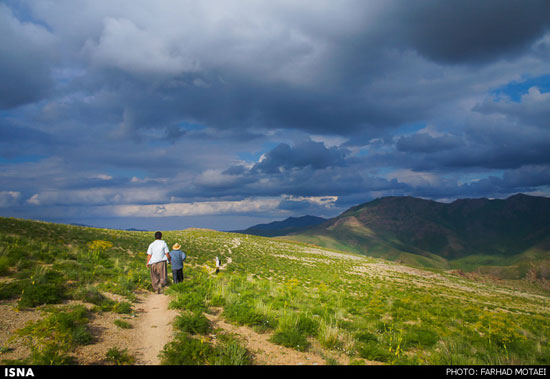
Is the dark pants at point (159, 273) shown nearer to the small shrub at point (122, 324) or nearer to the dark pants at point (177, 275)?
the dark pants at point (177, 275)

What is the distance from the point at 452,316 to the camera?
53.6 ft

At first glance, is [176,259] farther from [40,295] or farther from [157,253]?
[40,295]

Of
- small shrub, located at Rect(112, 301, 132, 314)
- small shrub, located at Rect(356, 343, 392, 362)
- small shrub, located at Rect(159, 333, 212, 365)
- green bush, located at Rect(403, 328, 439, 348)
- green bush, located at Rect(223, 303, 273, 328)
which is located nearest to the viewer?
small shrub, located at Rect(159, 333, 212, 365)

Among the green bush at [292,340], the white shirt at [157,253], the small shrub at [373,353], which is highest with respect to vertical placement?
the white shirt at [157,253]

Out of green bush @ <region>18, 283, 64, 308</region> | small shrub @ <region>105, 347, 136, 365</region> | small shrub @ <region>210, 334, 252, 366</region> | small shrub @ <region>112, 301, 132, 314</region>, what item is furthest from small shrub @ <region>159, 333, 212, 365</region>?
green bush @ <region>18, 283, 64, 308</region>

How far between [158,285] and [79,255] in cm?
692

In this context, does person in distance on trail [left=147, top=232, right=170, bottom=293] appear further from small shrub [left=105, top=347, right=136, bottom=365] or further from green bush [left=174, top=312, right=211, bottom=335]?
small shrub [left=105, top=347, right=136, bottom=365]

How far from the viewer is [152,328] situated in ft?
27.5

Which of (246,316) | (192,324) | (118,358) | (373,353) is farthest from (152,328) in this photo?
(373,353)

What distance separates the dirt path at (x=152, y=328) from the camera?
6754mm

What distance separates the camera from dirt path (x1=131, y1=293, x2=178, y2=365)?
266 inches

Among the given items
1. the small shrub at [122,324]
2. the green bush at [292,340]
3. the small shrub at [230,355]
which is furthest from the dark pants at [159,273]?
the green bush at [292,340]
